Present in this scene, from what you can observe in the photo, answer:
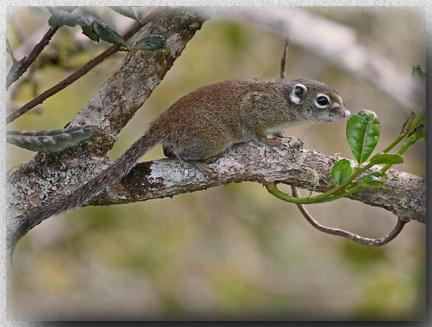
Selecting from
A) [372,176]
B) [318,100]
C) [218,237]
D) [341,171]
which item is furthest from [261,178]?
[218,237]

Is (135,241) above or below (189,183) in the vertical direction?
above

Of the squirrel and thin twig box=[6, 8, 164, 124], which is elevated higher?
the squirrel

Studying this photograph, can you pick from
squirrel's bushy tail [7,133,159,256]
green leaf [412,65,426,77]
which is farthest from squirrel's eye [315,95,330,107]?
squirrel's bushy tail [7,133,159,256]

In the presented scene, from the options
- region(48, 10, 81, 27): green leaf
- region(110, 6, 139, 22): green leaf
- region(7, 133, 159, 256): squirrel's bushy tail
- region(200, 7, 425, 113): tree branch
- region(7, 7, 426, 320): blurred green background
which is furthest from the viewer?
region(200, 7, 425, 113): tree branch

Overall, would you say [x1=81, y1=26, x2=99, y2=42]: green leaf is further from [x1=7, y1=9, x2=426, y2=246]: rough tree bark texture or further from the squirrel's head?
the squirrel's head

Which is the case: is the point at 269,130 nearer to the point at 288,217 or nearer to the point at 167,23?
the point at 167,23

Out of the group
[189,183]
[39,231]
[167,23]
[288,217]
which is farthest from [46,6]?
[288,217]

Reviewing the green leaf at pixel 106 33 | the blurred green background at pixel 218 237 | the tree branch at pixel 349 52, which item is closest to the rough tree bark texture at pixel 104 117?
the blurred green background at pixel 218 237
